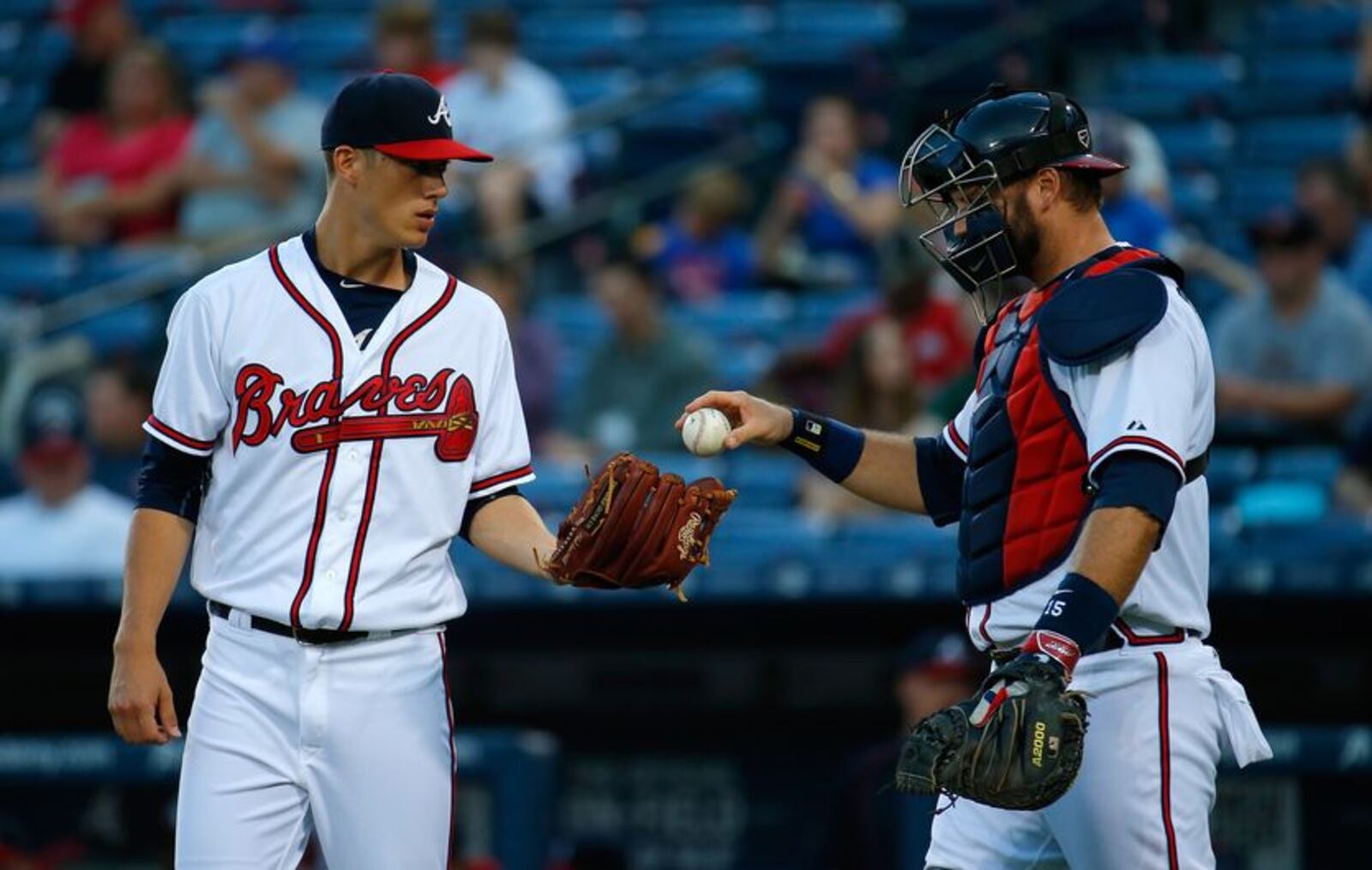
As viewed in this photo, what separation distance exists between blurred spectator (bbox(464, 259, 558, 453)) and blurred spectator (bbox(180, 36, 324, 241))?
1408 millimetres

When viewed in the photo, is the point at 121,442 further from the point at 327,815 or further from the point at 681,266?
the point at 327,815

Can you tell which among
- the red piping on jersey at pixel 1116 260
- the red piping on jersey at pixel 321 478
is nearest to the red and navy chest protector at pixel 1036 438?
the red piping on jersey at pixel 1116 260

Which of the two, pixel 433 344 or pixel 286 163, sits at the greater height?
pixel 286 163

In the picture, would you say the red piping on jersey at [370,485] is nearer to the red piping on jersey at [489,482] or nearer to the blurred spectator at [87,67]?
the red piping on jersey at [489,482]

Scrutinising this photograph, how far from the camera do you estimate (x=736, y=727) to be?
251 inches

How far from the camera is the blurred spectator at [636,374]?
24.6 ft

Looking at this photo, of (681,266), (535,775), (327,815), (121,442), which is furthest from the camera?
(681,266)

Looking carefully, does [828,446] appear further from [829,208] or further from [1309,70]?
[1309,70]

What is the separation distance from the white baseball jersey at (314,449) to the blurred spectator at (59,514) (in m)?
3.07

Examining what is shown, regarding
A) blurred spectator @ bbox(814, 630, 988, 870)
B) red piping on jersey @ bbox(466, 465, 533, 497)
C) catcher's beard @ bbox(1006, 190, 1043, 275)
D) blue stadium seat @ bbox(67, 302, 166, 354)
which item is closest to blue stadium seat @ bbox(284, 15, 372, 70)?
blue stadium seat @ bbox(67, 302, 166, 354)

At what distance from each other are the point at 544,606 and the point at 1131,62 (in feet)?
14.1

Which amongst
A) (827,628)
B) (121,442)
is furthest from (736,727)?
(121,442)

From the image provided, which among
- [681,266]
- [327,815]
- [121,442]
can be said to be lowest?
[327,815]

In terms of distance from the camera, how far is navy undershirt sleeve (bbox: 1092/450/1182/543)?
3207 millimetres
